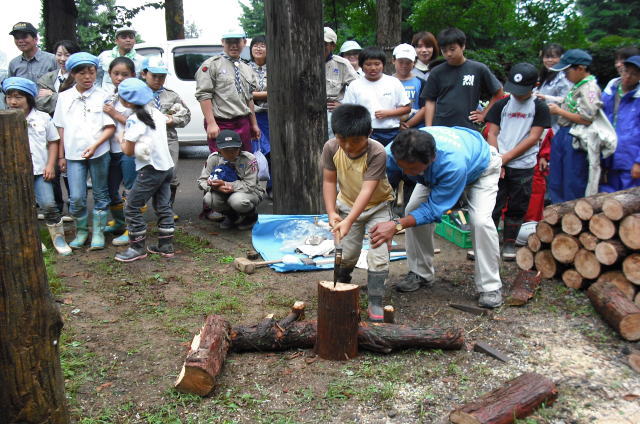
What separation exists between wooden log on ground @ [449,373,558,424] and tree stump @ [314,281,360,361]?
32.5 inches

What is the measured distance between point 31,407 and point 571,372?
2.98 meters

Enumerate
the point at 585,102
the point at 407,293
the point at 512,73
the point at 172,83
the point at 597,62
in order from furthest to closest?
the point at 597,62 < the point at 172,83 < the point at 585,102 < the point at 512,73 < the point at 407,293

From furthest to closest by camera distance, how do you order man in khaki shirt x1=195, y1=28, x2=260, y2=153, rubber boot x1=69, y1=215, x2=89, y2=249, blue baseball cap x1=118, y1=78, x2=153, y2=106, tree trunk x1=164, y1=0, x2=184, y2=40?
tree trunk x1=164, y1=0, x2=184, y2=40, man in khaki shirt x1=195, y1=28, x2=260, y2=153, rubber boot x1=69, y1=215, x2=89, y2=249, blue baseball cap x1=118, y1=78, x2=153, y2=106

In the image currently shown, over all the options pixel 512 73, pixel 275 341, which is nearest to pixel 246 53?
pixel 512 73

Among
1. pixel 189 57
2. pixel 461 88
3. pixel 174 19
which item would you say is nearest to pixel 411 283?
pixel 461 88

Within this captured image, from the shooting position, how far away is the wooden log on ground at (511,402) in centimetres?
286

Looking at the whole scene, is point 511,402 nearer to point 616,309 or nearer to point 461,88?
point 616,309

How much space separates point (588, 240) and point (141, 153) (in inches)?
155

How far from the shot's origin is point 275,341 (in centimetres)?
366

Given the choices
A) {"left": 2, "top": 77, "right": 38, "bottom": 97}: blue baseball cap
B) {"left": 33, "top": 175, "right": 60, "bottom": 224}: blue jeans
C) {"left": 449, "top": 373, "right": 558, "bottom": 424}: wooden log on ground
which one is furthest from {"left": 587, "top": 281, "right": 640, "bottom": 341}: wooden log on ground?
{"left": 2, "top": 77, "right": 38, "bottom": 97}: blue baseball cap

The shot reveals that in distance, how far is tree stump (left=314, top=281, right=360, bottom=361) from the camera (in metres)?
3.44

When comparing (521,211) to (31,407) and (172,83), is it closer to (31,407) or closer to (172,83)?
(31,407)

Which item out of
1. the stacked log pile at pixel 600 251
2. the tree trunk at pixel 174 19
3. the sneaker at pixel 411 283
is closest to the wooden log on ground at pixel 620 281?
the stacked log pile at pixel 600 251

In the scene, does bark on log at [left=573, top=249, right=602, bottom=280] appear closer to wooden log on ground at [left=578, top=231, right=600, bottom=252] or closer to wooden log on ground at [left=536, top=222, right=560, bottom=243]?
wooden log on ground at [left=578, top=231, right=600, bottom=252]
